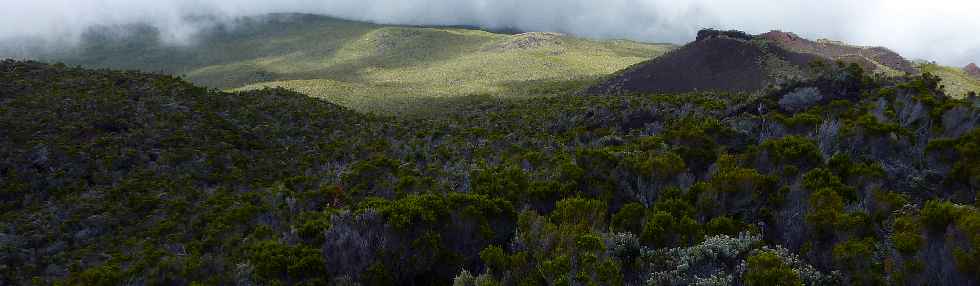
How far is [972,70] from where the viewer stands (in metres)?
70.3

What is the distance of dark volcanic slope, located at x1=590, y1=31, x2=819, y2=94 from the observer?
1789 inches

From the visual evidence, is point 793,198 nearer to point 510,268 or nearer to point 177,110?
point 510,268

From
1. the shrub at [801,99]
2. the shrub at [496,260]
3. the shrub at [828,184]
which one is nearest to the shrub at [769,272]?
the shrub at [496,260]

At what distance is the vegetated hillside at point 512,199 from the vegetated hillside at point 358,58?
31207mm

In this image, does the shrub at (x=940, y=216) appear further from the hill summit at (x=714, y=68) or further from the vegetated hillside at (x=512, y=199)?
the hill summit at (x=714, y=68)

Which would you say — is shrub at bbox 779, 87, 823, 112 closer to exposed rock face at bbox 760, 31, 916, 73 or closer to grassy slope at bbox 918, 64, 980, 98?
grassy slope at bbox 918, 64, 980, 98

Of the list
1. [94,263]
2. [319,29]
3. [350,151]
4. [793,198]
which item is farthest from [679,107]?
[319,29]

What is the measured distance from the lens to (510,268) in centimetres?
662

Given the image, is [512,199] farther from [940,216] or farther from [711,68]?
[711,68]

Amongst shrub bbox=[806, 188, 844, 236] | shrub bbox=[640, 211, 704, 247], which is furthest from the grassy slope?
shrub bbox=[640, 211, 704, 247]

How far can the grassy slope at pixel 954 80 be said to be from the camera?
4959 cm

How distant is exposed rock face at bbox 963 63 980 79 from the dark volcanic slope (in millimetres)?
33945

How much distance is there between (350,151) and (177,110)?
906cm

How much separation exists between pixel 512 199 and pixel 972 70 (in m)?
85.7
